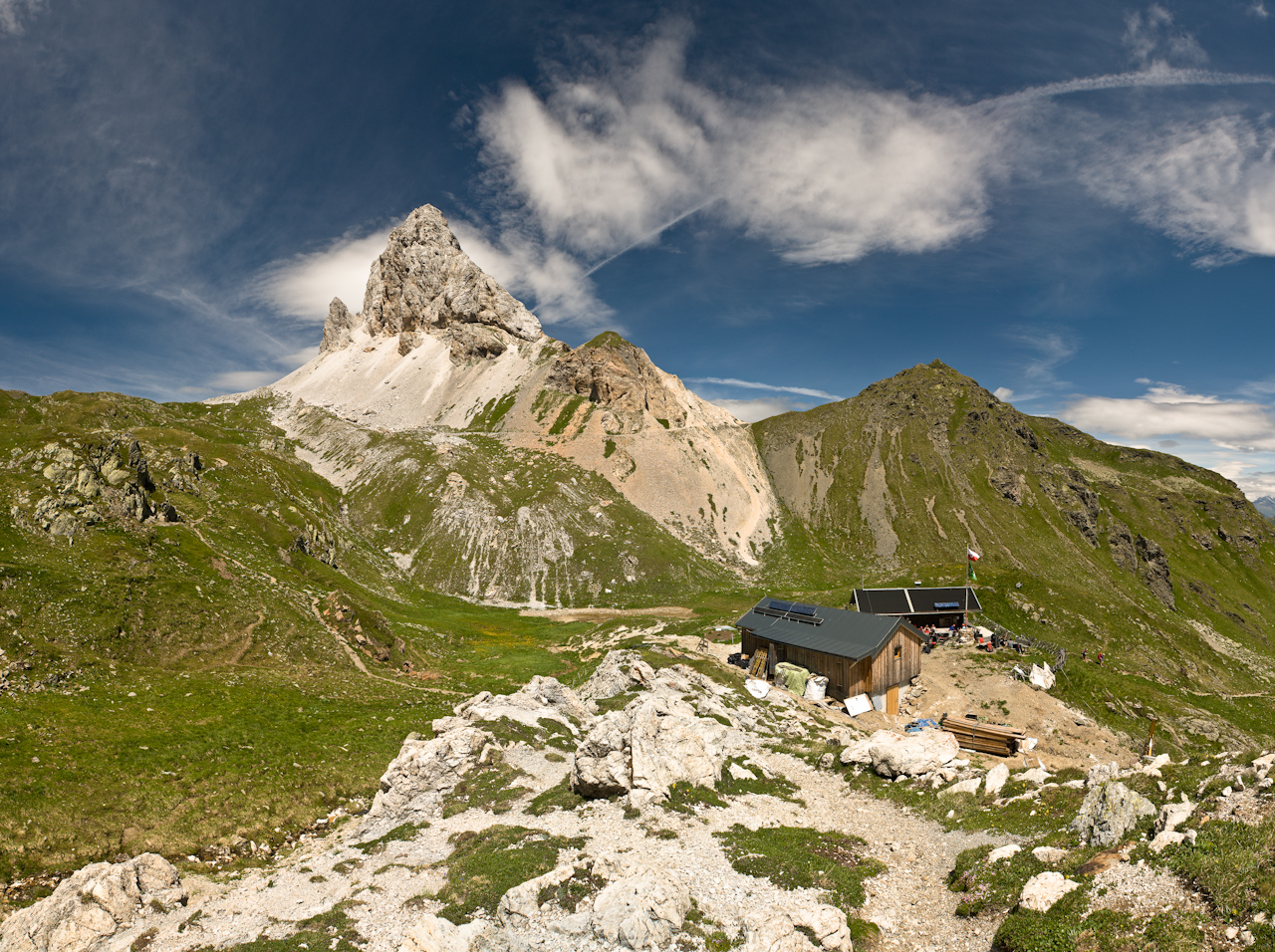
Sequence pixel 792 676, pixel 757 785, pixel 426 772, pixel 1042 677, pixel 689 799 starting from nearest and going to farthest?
pixel 689 799
pixel 757 785
pixel 426 772
pixel 792 676
pixel 1042 677

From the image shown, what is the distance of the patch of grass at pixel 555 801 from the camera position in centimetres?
2322

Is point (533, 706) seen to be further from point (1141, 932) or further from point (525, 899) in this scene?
point (1141, 932)

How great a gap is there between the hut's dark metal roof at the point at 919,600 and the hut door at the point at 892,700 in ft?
60.7

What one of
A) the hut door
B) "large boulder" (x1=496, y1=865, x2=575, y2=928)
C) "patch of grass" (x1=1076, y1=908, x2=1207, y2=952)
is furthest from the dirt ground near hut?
"large boulder" (x1=496, y1=865, x2=575, y2=928)

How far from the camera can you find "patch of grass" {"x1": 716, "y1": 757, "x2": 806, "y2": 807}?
25.0 m

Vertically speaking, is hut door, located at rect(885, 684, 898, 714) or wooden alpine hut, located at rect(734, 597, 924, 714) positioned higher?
wooden alpine hut, located at rect(734, 597, 924, 714)

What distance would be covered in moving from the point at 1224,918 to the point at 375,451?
→ 14712 centimetres

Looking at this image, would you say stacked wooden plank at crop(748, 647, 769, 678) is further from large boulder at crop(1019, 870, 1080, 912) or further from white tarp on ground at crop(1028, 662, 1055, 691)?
large boulder at crop(1019, 870, 1080, 912)

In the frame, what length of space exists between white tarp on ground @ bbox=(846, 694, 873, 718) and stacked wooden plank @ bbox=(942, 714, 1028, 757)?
619 centimetres

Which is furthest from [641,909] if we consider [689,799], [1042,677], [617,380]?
[617,380]

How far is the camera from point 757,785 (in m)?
25.8

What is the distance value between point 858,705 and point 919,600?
91.4 feet

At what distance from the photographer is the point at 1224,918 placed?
10820mm

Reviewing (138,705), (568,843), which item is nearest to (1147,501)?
(568,843)
